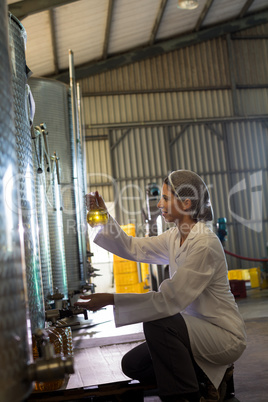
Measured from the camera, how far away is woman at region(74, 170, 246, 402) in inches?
84.3

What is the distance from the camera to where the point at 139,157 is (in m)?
11.8

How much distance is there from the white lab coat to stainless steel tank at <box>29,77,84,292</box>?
2.47 m

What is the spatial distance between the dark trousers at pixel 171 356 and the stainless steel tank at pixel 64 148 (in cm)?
261

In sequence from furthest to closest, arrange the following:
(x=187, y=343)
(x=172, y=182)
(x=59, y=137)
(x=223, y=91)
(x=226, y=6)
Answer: (x=223, y=91)
(x=226, y=6)
(x=59, y=137)
(x=172, y=182)
(x=187, y=343)

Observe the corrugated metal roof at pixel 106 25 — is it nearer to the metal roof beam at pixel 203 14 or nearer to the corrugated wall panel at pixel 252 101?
the metal roof beam at pixel 203 14

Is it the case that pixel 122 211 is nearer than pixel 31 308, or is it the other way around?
pixel 31 308

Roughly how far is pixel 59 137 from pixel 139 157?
23.1 feet

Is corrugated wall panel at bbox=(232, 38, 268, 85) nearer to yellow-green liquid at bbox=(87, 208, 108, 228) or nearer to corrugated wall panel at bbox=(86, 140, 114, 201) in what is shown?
corrugated wall panel at bbox=(86, 140, 114, 201)

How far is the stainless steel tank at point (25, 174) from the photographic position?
2055 millimetres

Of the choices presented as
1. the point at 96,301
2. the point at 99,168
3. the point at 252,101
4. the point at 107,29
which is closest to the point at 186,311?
the point at 96,301

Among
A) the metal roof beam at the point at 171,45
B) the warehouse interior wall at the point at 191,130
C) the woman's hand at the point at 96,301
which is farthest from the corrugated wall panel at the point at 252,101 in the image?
the woman's hand at the point at 96,301

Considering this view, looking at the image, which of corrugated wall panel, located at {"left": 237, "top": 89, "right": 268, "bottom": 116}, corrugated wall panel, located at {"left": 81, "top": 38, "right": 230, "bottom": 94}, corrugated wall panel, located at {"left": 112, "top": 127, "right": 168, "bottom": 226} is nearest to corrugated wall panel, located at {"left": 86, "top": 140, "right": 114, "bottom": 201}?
corrugated wall panel, located at {"left": 112, "top": 127, "right": 168, "bottom": 226}

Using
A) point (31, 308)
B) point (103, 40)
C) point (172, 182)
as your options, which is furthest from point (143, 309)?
point (103, 40)

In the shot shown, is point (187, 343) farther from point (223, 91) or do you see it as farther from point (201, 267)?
point (223, 91)
